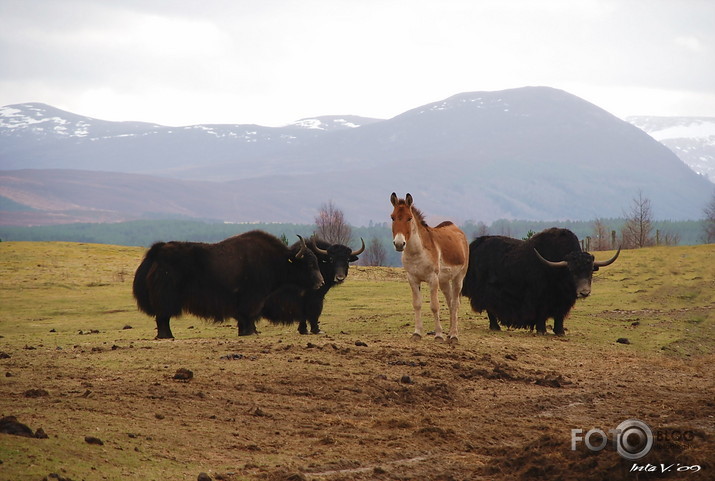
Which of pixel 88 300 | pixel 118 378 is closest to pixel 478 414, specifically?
pixel 118 378

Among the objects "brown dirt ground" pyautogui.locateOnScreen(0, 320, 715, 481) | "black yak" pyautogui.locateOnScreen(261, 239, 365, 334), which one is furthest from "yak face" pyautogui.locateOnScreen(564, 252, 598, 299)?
"black yak" pyautogui.locateOnScreen(261, 239, 365, 334)

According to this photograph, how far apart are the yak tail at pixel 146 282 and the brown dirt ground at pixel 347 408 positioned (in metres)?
2.93

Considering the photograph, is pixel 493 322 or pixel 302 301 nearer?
pixel 302 301

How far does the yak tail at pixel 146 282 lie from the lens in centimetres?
1912

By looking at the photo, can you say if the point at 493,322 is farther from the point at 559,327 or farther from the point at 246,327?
the point at 246,327

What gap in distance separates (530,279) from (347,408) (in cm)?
1051

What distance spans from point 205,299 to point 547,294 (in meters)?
7.84

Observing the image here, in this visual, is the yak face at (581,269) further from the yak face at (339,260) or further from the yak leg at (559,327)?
the yak face at (339,260)

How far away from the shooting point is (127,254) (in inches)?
2185

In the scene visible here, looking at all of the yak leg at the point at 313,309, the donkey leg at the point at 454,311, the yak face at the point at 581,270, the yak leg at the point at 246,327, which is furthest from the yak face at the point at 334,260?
the yak face at the point at 581,270

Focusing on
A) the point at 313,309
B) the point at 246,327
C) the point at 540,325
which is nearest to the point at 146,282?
the point at 246,327

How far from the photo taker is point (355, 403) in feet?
38.3

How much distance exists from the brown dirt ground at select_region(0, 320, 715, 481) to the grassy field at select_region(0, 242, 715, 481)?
26 mm

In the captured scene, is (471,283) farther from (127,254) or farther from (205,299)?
(127,254)
